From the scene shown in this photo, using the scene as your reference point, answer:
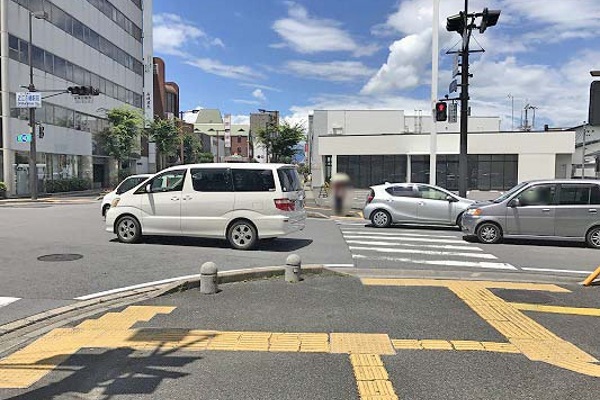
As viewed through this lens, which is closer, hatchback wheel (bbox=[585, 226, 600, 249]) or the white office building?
hatchback wheel (bbox=[585, 226, 600, 249])

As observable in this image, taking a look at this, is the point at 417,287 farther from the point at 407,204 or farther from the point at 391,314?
the point at 407,204

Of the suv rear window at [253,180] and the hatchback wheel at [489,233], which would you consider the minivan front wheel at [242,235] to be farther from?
the hatchback wheel at [489,233]

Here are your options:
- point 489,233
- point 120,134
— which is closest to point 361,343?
point 489,233

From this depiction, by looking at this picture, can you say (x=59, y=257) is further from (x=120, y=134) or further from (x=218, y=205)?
(x=120, y=134)

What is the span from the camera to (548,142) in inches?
1513

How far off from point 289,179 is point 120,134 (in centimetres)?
3692

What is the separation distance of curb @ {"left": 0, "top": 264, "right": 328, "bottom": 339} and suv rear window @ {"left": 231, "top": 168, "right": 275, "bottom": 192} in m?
3.14

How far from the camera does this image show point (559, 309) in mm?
6762

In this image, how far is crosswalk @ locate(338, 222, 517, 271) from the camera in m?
10.0

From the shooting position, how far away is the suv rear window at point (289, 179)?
37.0 ft

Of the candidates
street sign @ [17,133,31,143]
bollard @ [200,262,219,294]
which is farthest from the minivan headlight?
street sign @ [17,133,31,143]

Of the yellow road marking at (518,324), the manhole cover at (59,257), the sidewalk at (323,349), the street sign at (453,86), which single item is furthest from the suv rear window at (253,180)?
the street sign at (453,86)

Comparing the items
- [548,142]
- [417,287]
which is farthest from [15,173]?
[548,142]

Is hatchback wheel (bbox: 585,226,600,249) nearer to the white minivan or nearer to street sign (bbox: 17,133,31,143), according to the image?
the white minivan
